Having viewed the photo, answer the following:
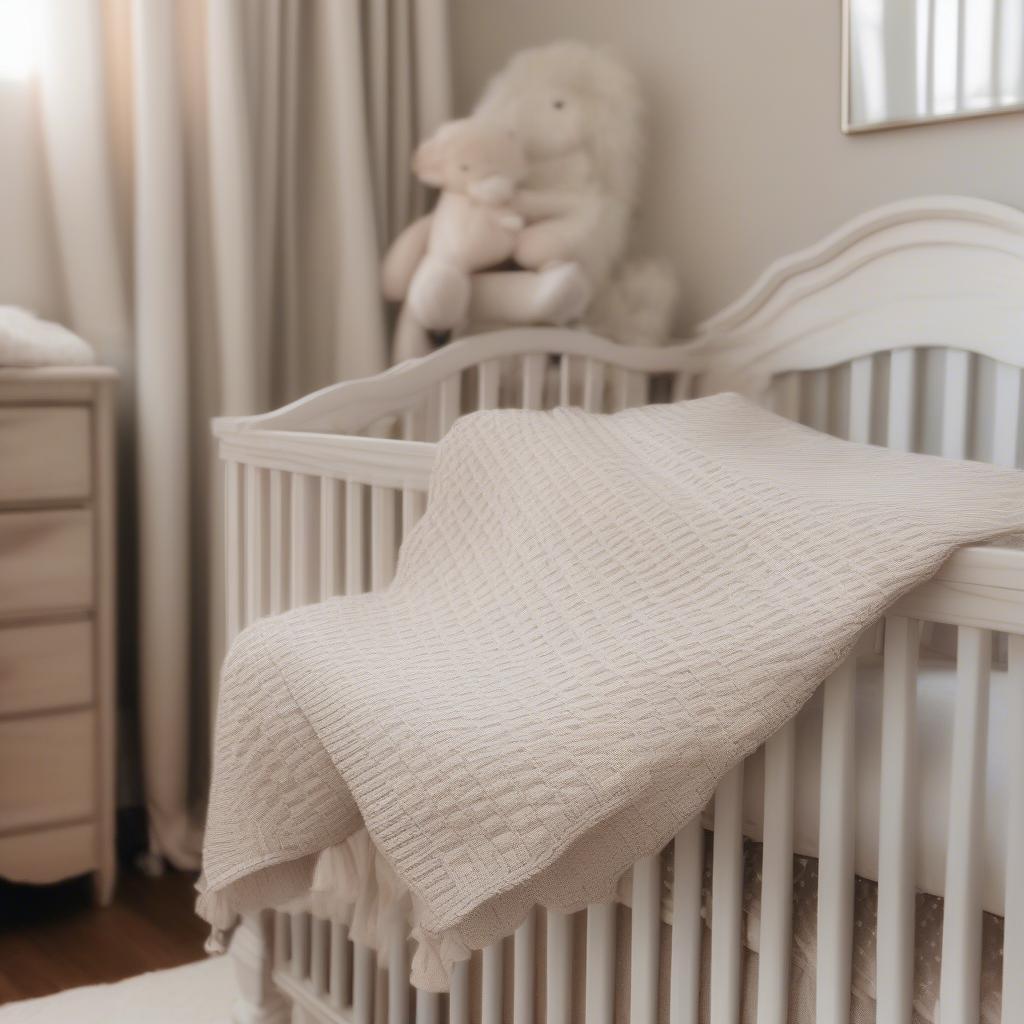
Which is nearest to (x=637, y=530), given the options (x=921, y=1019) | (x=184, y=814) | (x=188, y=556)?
(x=921, y=1019)

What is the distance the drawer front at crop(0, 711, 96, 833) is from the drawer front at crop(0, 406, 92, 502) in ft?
1.07

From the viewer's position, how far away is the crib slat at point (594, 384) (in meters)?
1.75

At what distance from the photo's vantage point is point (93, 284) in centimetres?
190

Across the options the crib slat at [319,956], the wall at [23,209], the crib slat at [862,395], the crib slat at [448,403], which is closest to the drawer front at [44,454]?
the wall at [23,209]

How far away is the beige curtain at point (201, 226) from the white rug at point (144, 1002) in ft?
1.23

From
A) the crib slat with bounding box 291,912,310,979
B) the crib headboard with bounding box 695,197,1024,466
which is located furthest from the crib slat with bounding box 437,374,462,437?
the crib slat with bounding box 291,912,310,979

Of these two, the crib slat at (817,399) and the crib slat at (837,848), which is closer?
the crib slat at (837,848)

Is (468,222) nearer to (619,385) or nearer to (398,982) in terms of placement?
(619,385)

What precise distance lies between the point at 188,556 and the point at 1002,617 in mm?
1519

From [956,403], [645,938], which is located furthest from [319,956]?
[956,403]

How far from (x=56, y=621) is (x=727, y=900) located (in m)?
1.18

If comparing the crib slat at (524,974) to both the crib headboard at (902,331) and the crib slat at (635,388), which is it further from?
the crib slat at (635,388)

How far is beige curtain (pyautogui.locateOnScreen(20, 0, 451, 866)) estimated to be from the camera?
186cm

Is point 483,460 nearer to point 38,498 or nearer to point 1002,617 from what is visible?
point 1002,617
